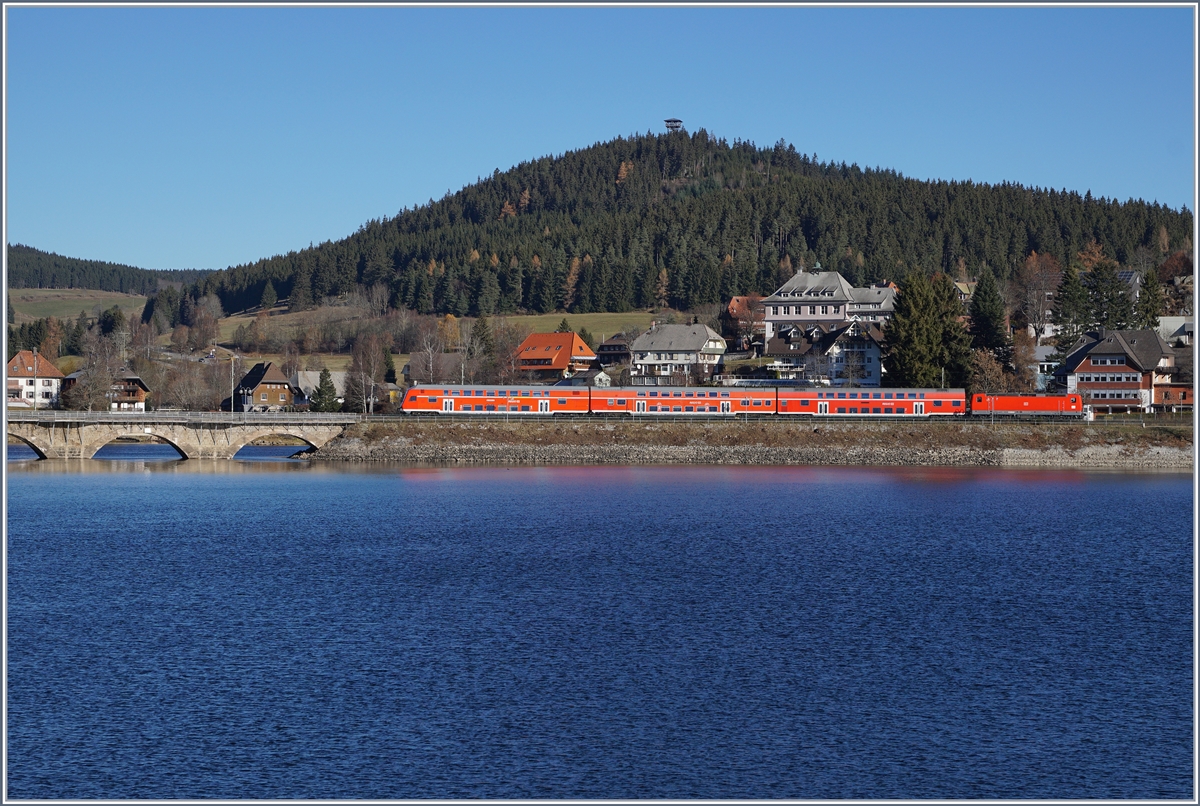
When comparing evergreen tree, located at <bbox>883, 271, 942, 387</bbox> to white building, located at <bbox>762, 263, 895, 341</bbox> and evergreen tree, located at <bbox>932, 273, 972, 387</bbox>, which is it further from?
white building, located at <bbox>762, 263, 895, 341</bbox>

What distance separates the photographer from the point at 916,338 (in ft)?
288

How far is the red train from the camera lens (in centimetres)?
8188

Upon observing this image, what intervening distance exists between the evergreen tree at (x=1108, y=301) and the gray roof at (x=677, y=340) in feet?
118

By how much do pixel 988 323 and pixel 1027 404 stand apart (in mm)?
18097

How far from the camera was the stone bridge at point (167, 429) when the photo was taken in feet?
242

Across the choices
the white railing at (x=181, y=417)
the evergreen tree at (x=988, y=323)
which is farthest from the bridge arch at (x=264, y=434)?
the evergreen tree at (x=988, y=323)

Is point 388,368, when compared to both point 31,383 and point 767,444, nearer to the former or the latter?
point 31,383

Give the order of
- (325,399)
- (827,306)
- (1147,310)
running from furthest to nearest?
1. (827,306)
2. (1147,310)
3. (325,399)

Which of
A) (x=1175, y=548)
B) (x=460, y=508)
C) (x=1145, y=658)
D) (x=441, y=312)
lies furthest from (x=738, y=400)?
(x=441, y=312)

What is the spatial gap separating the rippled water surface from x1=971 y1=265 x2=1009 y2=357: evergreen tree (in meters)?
52.4

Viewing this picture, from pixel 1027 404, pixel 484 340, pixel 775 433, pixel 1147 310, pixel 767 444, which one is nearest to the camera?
pixel 767 444

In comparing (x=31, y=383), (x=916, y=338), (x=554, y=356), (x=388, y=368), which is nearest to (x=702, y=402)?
(x=916, y=338)

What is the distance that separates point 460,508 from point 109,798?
106 ft

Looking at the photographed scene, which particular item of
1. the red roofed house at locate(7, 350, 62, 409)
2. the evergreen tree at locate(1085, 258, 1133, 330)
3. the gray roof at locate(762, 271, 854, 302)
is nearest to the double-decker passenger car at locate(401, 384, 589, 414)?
the red roofed house at locate(7, 350, 62, 409)
